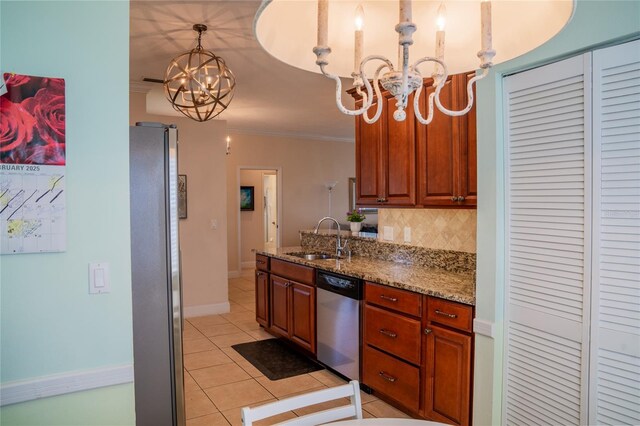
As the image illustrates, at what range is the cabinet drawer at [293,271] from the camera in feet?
12.3

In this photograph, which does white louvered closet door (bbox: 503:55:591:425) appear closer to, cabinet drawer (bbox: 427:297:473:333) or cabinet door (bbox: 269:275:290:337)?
cabinet drawer (bbox: 427:297:473:333)

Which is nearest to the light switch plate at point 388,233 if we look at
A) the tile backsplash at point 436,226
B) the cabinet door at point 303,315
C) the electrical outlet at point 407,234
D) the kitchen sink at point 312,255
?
the tile backsplash at point 436,226

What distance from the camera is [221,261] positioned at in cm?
561

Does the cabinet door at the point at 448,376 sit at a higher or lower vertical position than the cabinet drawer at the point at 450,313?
lower

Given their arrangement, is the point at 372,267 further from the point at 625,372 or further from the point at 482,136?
the point at 625,372

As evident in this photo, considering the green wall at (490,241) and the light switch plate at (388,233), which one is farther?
the light switch plate at (388,233)

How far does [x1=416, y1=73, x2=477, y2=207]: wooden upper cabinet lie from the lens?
273 centimetres

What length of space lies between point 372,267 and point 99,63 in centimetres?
243

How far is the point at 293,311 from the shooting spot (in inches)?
158

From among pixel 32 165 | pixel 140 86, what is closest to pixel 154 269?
pixel 32 165

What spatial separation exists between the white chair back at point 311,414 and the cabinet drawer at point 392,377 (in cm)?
133

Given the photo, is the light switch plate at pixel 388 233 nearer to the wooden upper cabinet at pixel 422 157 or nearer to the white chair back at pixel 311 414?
the wooden upper cabinet at pixel 422 157

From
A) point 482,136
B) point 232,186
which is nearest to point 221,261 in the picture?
point 232,186

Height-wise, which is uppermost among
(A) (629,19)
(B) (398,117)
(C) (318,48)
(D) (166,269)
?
(A) (629,19)
